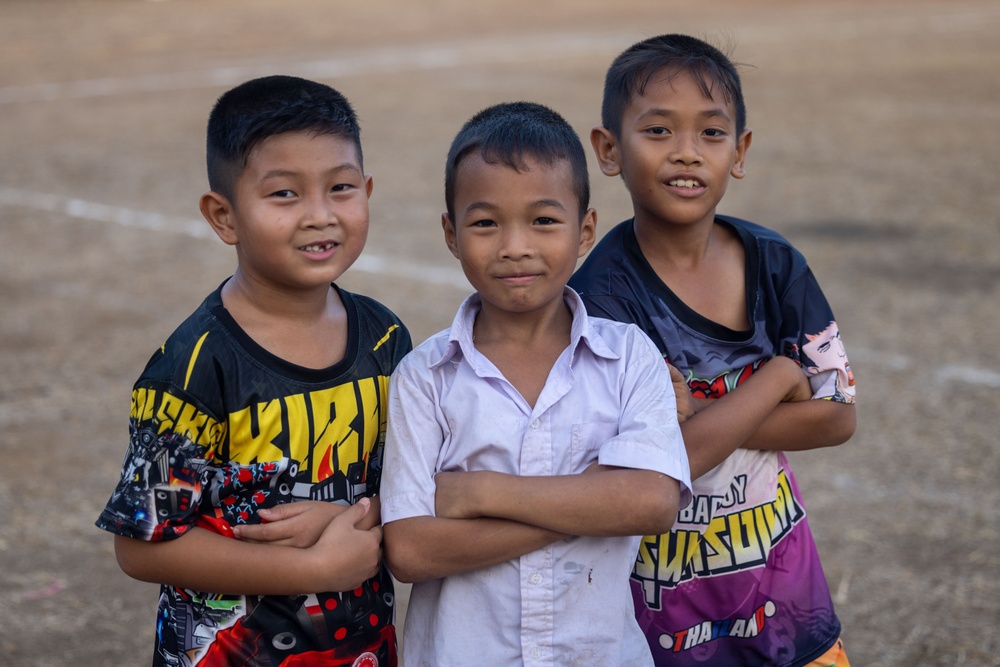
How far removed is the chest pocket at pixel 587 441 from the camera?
2107 millimetres

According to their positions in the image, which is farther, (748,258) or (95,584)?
(95,584)

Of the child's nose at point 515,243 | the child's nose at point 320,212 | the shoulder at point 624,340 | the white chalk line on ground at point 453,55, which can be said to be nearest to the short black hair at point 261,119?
the child's nose at point 320,212

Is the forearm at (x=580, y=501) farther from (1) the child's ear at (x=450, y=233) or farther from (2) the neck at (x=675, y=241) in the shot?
(2) the neck at (x=675, y=241)

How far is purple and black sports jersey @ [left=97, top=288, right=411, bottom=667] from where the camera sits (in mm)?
2000

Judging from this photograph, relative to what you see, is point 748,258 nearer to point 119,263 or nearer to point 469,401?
point 469,401

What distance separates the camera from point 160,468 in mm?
1990

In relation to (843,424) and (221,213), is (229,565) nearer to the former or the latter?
(221,213)

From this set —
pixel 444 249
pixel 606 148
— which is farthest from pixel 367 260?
pixel 606 148

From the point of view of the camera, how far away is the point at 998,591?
377cm

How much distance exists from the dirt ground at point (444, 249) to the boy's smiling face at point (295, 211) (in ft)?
4.09

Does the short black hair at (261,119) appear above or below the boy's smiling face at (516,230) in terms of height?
above

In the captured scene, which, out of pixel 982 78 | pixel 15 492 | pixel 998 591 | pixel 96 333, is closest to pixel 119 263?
pixel 96 333

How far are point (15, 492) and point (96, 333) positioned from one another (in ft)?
6.04

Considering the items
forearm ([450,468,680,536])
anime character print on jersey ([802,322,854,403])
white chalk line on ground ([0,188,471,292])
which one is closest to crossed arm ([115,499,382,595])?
forearm ([450,468,680,536])
